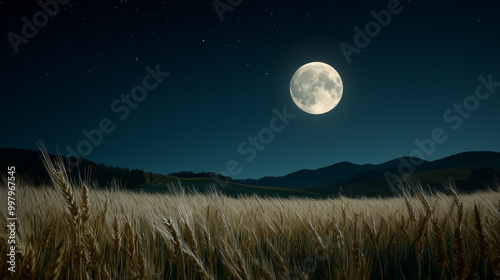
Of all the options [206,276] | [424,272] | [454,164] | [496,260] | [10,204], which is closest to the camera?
[206,276]

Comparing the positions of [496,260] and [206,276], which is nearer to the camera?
[206,276]

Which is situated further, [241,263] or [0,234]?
[0,234]

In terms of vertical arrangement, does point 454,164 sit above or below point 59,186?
below

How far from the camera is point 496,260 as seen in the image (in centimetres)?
111

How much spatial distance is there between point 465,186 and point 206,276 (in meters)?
62.2

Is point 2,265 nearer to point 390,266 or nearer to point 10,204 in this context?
point 10,204

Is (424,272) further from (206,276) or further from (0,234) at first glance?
(0,234)

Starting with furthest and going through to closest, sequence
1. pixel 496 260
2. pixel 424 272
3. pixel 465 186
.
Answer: pixel 465 186, pixel 424 272, pixel 496 260

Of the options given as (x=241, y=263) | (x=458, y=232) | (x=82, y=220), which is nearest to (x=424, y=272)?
(x=458, y=232)

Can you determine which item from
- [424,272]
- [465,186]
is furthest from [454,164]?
[424,272]

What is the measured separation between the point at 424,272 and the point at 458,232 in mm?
737

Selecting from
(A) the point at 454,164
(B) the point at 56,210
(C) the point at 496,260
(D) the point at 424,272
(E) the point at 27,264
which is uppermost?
(B) the point at 56,210

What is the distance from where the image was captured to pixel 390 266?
155cm

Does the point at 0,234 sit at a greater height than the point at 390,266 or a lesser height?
greater
